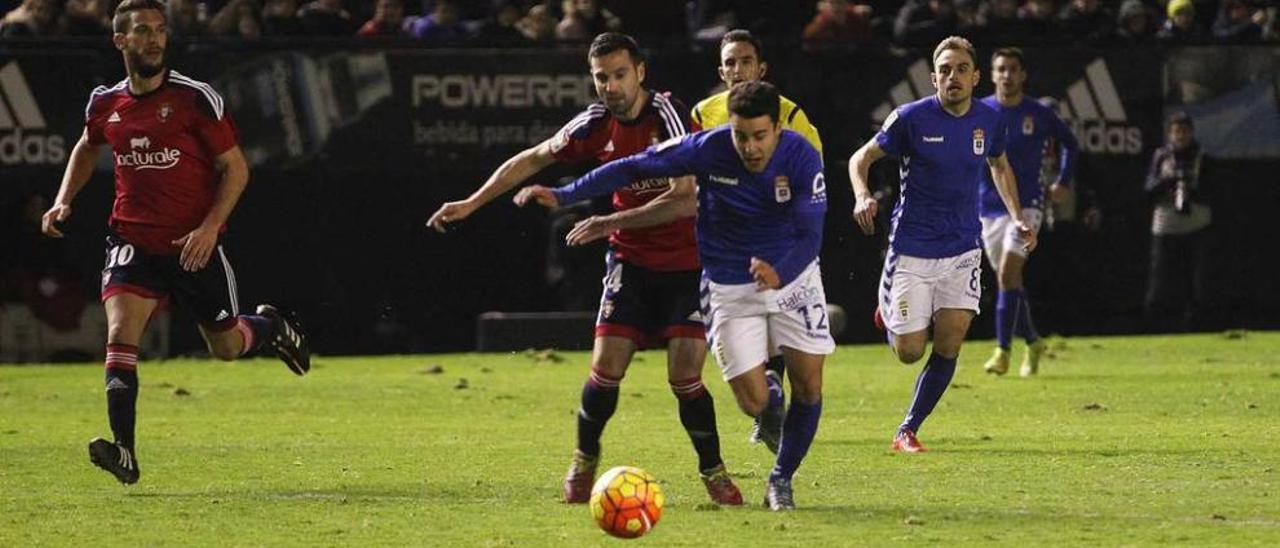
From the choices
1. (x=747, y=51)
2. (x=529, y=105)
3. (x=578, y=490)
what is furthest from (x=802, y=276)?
(x=529, y=105)

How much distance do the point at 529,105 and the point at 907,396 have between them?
5.36m

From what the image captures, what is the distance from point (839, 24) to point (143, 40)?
11.4 metres

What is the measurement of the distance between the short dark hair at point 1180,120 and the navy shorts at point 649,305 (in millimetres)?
12247

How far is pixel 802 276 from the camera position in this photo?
10609 mm

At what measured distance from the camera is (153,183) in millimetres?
12273

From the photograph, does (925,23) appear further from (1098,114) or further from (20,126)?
(20,126)

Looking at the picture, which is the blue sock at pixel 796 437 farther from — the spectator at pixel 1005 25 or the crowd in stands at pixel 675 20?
the spectator at pixel 1005 25

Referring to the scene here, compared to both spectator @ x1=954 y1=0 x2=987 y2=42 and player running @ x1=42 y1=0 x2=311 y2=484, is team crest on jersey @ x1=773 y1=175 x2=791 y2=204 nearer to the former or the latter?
player running @ x1=42 y1=0 x2=311 y2=484

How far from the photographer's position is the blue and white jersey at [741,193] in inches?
410

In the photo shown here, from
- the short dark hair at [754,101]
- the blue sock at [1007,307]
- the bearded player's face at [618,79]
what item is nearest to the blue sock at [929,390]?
the bearded player's face at [618,79]

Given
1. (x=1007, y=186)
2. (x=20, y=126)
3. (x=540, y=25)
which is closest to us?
(x=1007, y=186)

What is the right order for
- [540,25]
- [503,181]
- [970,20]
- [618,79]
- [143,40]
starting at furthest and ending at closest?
1. [970,20]
2. [540,25]
3. [143,40]
4. [503,181]
5. [618,79]

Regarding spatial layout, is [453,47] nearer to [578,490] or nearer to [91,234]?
[91,234]

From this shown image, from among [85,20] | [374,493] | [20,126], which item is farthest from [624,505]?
[85,20]
